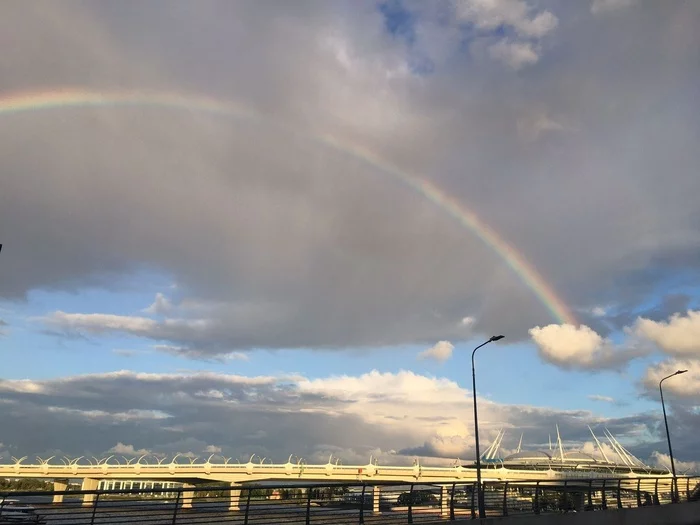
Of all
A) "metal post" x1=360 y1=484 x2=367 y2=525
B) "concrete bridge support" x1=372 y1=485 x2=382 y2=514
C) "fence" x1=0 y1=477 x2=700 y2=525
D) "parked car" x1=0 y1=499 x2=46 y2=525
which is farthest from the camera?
"concrete bridge support" x1=372 y1=485 x2=382 y2=514

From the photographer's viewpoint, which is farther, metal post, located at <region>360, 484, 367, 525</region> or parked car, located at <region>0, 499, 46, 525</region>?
metal post, located at <region>360, 484, 367, 525</region>

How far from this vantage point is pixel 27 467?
128m

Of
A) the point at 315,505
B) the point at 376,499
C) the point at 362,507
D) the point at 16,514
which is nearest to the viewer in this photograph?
the point at 315,505

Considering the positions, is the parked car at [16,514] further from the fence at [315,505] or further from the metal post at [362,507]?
the metal post at [362,507]

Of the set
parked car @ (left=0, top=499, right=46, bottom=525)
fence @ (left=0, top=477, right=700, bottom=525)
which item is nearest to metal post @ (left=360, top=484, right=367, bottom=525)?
fence @ (left=0, top=477, right=700, bottom=525)

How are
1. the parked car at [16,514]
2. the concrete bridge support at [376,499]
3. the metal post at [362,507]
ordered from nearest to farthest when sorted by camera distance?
the parked car at [16,514]
the metal post at [362,507]
the concrete bridge support at [376,499]

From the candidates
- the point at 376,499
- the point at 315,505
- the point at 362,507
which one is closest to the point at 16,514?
the point at 315,505

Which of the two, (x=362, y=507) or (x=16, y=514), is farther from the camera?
(x=16, y=514)

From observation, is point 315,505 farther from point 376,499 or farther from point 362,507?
point 376,499

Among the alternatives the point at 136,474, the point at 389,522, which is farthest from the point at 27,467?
the point at 389,522

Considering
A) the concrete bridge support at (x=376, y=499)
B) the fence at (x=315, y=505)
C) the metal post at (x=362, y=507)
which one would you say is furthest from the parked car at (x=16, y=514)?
the concrete bridge support at (x=376, y=499)

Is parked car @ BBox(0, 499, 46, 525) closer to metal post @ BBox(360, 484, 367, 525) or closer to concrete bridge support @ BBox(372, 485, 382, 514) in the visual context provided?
metal post @ BBox(360, 484, 367, 525)

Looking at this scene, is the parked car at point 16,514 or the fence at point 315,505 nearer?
the parked car at point 16,514

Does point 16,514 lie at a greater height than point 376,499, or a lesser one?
lesser
